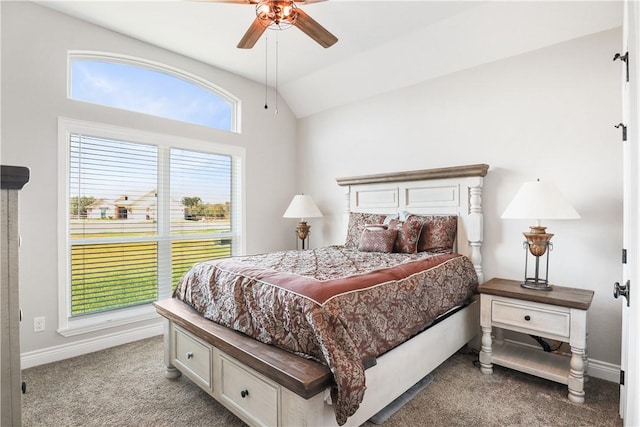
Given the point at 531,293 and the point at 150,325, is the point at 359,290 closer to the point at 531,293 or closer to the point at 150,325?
the point at 531,293

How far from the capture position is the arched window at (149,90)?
118 inches

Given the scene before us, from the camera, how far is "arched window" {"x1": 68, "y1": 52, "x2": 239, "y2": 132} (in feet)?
9.87

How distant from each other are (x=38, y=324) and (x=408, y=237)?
128 inches

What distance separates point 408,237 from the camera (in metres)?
2.95

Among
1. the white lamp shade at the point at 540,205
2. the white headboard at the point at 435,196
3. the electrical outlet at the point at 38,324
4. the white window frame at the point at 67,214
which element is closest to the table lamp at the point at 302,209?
the white headboard at the point at 435,196

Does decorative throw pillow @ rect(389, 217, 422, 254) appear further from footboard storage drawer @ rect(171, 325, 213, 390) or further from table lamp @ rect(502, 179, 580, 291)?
footboard storage drawer @ rect(171, 325, 213, 390)

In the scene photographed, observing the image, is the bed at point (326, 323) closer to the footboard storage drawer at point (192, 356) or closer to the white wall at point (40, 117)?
the footboard storage drawer at point (192, 356)

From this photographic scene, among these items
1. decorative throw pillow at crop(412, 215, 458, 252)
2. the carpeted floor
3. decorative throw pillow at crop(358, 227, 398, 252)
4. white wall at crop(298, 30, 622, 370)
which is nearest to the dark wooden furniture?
the carpeted floor

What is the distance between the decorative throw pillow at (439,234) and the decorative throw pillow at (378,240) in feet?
0.95

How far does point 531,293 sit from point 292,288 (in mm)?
1788

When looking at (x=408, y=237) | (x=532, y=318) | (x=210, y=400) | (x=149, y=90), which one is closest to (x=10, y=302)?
(x=210, y=400)

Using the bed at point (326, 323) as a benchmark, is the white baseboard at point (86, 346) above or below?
below

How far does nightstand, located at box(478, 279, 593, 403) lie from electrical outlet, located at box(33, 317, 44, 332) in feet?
11.8

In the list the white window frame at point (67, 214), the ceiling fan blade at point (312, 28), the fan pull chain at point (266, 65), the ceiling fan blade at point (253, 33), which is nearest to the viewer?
the ceiling fan blade at point (312, 28)
